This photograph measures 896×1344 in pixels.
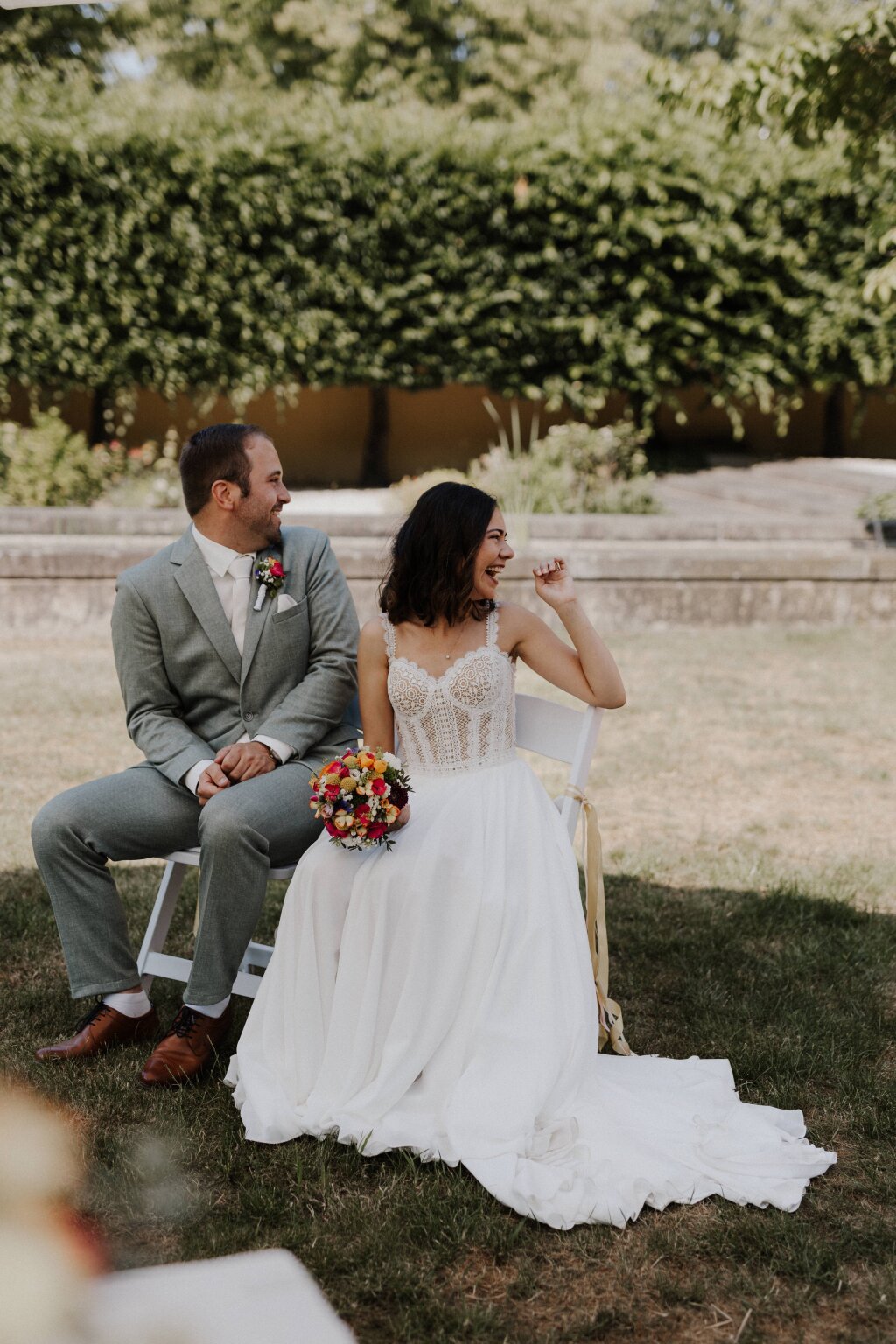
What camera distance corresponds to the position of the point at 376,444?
659 inches

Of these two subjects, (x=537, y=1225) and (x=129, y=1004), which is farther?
(x=129, y=1004)

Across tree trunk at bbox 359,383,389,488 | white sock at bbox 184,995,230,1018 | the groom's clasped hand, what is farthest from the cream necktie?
tree trunk at bbox 359,383,389,488

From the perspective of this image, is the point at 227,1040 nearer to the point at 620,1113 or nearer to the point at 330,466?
the point at 620,1113

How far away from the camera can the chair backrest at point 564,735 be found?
11.1 ft

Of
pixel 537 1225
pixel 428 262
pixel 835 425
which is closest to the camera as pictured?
pixel 537 1225

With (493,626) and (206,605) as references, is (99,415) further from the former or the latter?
(493,626)

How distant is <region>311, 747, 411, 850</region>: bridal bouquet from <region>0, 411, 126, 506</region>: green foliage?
369 inches

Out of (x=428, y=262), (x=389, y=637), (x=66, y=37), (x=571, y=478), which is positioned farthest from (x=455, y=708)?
(x=66, y=37)

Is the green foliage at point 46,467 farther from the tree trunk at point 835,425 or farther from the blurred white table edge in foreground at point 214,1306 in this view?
the tree trunk at point 835,425

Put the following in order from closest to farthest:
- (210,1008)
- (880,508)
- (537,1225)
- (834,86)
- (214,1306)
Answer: (214,1306) → (537,1225) → (210,1008) → (834,86) → (880,508)

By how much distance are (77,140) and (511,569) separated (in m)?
7.88

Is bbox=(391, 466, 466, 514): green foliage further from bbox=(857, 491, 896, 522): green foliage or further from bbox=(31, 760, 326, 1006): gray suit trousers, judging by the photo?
bbox=(31, 760, 326, 1006): gray suit trousers

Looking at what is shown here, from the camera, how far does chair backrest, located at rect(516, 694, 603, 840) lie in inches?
133

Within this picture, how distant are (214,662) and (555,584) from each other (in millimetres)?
1078
